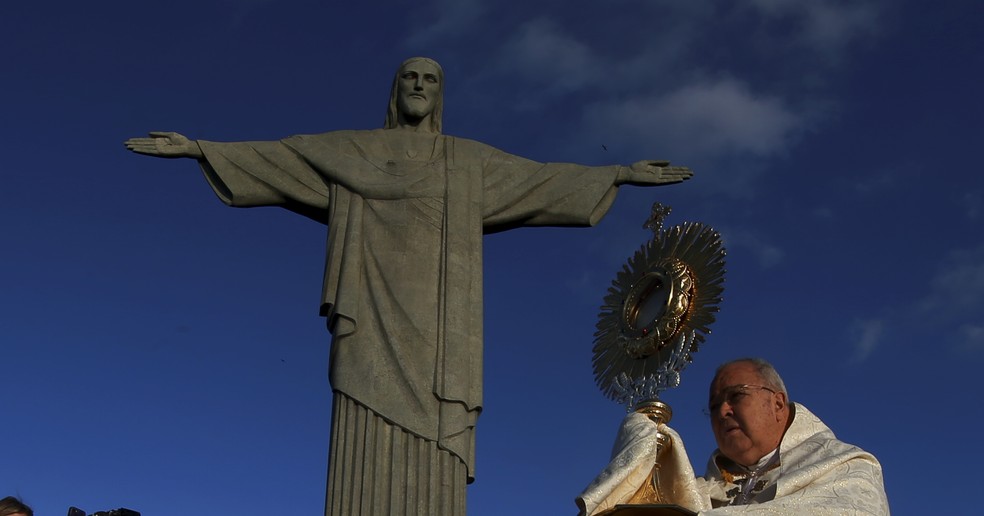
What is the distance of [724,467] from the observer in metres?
6.27

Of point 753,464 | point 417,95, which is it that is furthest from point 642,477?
point 417,95

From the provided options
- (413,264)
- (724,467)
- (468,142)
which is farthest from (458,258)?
(724,467)

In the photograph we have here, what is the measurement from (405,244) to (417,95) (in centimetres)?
109

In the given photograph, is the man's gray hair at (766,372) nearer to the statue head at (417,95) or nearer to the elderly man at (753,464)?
the elderly man at (753,464)

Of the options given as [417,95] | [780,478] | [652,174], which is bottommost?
[780,478]

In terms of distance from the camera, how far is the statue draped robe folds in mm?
7777

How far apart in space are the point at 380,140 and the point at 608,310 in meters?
1.68

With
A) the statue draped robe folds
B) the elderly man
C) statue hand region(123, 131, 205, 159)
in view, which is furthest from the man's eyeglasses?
statue hand region(123, 131, 205, 159)

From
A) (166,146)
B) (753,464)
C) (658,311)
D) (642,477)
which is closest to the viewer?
(642,477)

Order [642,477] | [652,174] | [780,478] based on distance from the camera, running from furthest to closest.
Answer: [652,174], [642,477], [780,478]

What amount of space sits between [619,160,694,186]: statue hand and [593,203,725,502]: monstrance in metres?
0.34

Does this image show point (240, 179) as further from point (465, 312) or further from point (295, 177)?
point (465, 312)

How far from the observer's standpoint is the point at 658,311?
7969 millimetres

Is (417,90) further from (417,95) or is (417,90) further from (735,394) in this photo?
(735,394)
